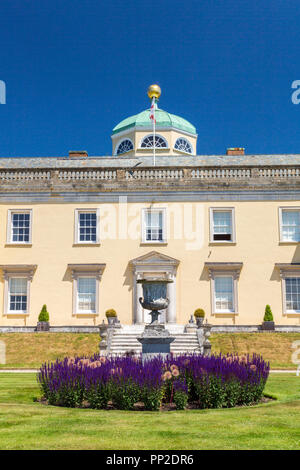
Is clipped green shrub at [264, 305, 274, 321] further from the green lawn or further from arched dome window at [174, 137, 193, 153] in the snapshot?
arched dome window at [174, 137, 193, 153]

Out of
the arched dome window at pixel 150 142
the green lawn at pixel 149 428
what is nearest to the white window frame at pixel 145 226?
the arched dome window at pixel 150 142

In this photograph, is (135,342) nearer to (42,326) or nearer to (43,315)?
(42,326)

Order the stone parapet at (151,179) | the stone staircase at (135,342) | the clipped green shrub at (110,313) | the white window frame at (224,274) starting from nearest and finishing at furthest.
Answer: the stone staircase at (135,342) < the clipped green shrub at (110,313) < the white window frame at (224,274) < the stone parapet at (151,179)

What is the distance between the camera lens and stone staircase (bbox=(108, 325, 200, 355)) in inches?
865

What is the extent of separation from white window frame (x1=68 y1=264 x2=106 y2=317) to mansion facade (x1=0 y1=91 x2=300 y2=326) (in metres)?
0.05

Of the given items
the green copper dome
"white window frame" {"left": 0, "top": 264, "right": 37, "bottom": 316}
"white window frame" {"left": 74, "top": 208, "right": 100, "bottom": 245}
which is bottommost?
"white window frame" {"left": 0, "top": 264, "right": 37, "bottom": 316}

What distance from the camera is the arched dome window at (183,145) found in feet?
143

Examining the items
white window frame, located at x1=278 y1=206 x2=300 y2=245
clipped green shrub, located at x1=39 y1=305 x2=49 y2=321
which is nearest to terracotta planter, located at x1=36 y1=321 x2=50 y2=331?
clipped green shrub, located at x1=39 y1=305 x2=49 y2=321

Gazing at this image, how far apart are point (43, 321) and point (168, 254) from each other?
7.67 meters

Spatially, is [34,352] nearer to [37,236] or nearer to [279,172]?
[37,236]

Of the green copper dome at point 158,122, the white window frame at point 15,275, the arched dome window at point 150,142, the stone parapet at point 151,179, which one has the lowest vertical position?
the white window frame at point 15,275

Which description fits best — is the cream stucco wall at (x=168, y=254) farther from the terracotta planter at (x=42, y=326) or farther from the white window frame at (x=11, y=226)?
the terracotta planter at (x=42, y=326)

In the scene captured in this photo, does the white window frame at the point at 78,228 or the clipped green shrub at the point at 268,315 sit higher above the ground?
the white window frame at the point at 78,228

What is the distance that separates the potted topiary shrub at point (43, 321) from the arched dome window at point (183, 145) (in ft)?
63.7
